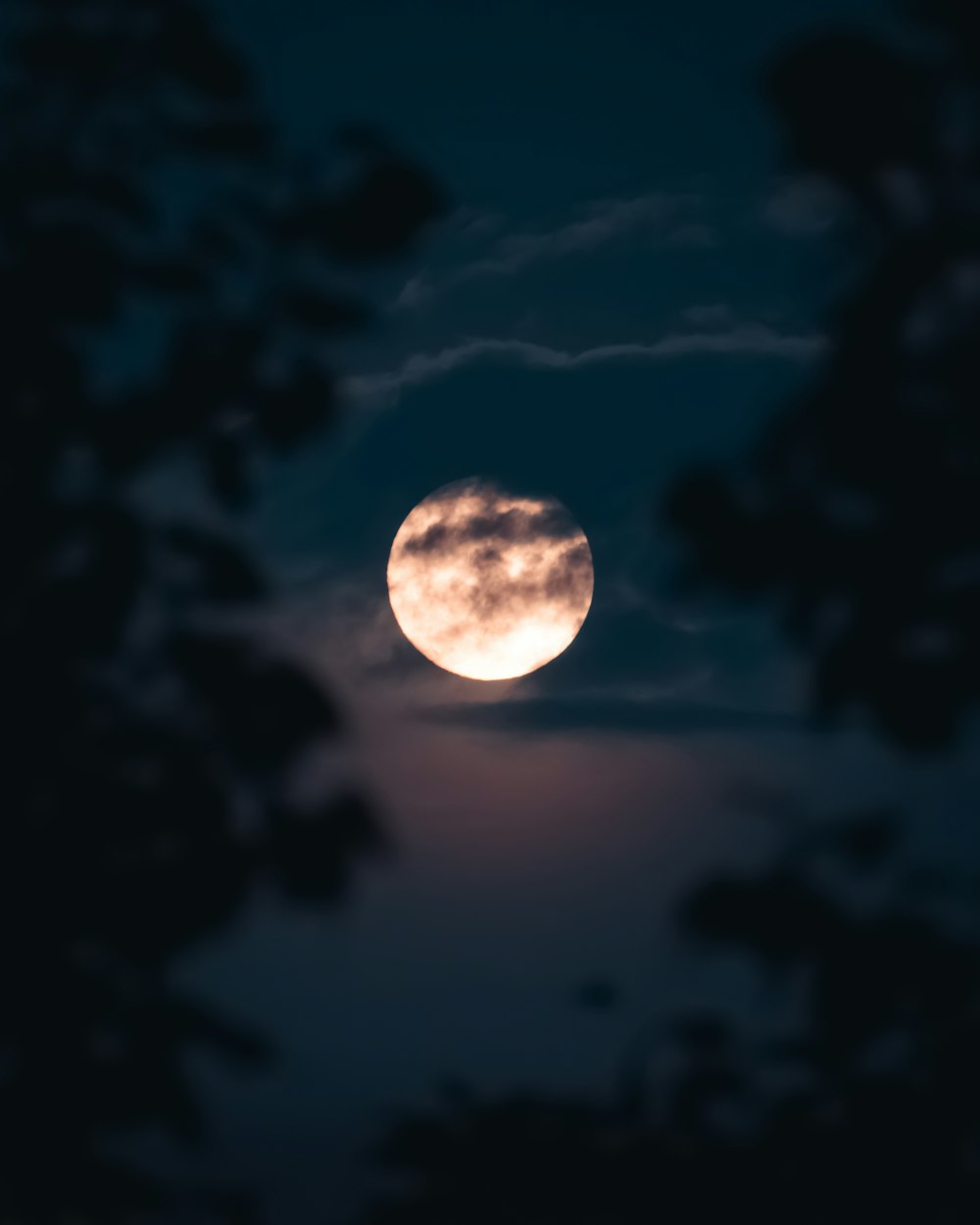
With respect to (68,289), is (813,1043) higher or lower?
lower

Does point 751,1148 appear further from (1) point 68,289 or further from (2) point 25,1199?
(1) point 68,289

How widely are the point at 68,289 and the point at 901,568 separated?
195 cm

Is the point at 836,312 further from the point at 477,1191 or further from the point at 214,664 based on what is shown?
the point at 477,1191

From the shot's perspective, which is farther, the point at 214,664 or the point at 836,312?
the point at 214,664

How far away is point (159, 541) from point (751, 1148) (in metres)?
1.79

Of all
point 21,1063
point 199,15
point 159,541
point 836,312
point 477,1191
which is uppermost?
point 199,15

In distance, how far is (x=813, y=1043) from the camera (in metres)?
2.59

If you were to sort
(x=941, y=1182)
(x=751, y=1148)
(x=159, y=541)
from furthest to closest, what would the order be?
(x=159, y=541), (x=751, y=1148), (x=941, y=1182)

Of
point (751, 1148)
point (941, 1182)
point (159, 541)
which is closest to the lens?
point (941, 1182)

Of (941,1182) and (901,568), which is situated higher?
(901,568)

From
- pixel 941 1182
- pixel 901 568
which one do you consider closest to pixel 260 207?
pixel 901 568

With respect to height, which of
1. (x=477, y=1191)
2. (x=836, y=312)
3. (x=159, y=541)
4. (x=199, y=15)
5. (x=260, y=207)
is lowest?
(x=477, y=1191)

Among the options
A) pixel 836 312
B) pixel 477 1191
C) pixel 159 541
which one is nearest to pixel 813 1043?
pixel 477 1191

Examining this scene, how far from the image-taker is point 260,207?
3.19 metres
